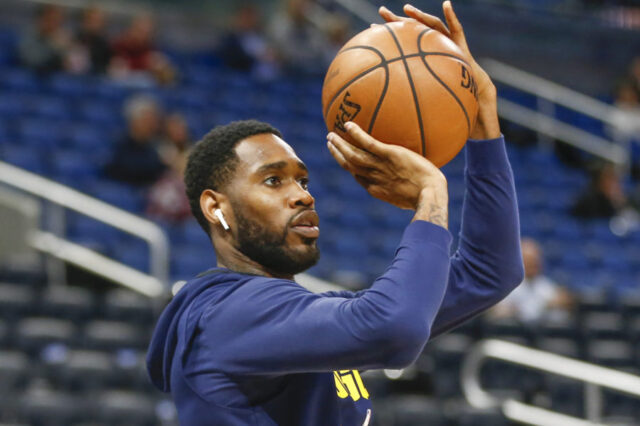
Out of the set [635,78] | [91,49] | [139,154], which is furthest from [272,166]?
[635,78]

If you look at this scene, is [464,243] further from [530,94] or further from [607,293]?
[530,94]

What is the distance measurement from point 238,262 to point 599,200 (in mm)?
7270

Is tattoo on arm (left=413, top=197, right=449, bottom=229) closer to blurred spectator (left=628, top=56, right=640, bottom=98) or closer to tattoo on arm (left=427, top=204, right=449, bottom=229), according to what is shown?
tattoo on arm (left=427, top=204, right=449, bottom=229)

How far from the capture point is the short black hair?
1.92 metres

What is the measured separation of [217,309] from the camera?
68.7 inches

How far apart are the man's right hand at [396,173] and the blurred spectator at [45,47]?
22.6 feet

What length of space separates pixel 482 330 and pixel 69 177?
331 centimetres

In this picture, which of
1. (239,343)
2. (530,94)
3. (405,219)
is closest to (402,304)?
(239,343)

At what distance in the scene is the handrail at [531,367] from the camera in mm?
4902

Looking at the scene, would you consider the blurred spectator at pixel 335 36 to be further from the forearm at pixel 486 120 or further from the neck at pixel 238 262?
the neck at pixel 238 262

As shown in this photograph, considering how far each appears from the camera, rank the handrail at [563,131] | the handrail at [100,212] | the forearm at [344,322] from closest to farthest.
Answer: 1. the forearm at [344,322]
2. the handrail at [100,212]
3. the handrail at [563,131]

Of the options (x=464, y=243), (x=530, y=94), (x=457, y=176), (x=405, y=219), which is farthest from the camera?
(x=530, y=94)

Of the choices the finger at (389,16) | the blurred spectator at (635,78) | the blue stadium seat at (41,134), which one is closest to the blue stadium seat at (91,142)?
the blue stadium seat at (41,134)

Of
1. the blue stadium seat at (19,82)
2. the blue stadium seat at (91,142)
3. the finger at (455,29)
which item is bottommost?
the blue stadium seat at (91,142)
